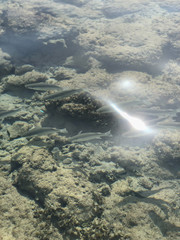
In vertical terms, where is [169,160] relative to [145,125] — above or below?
below

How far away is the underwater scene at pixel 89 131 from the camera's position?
114 inches

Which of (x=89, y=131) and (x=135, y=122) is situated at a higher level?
(x=135, y=122)

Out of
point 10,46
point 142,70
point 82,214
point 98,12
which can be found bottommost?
point 82,214

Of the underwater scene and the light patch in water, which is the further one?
the light patch in water

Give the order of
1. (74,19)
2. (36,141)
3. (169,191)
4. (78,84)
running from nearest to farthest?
(169,191) < (36,141) < (78,84) < (74,19)

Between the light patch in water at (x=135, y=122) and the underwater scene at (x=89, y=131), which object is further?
the light patch in water at (x=135, y=122)

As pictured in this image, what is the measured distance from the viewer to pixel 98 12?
1191 centimetres

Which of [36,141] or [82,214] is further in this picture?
[36,141]

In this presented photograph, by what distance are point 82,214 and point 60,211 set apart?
339 millimetres

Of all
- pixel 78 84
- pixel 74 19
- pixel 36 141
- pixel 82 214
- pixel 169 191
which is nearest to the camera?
pixel 82 214

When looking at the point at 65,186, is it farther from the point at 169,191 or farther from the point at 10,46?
the point at 10,46

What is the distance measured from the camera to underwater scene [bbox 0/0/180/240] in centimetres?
290

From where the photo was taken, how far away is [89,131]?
194 inches

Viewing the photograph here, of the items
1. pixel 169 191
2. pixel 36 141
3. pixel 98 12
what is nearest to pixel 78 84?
pixel 36 141
